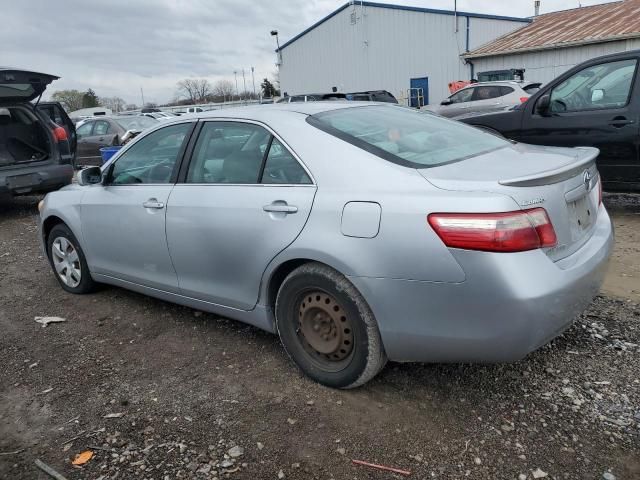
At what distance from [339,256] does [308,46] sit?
32.1 meters

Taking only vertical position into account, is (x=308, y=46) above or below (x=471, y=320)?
above

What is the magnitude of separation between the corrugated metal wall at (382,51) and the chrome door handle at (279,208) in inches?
969

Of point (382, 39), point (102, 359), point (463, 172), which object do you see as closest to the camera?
point (463, 172)

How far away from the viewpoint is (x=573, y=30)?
72.7 ft

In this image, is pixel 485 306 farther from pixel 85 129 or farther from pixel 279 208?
pixel 85 129

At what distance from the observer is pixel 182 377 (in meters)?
3.21

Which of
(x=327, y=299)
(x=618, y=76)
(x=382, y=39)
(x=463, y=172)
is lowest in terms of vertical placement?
(x=327, y=299)

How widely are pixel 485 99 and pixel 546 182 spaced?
12742mm

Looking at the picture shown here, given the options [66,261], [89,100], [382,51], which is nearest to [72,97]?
[89,100]

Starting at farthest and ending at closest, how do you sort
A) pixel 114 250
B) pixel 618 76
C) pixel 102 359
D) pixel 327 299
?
pixel 618 76 < pixel 114 250 < pixel 102 359 < pixel 327 299

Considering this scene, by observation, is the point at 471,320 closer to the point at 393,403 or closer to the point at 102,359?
the point at 393,403

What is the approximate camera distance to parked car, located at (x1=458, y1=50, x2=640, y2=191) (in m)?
5.61

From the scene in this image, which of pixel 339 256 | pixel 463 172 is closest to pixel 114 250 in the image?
pixel 339 256

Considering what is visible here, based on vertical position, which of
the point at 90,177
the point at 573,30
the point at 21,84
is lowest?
the point at 90,177
